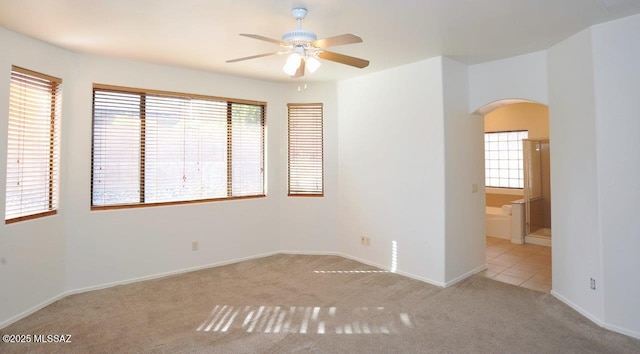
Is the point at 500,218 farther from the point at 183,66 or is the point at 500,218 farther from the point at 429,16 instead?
the point at 183,66

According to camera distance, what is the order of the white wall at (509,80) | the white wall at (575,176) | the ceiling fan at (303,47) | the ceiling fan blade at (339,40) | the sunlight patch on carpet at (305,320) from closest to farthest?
the ceiling fan blade at (339,40) < the ceiling fan at (303,47) < the sunlight patch on carpet at (305,320) < the white wall at (575,176) < the white wall at (509,80)

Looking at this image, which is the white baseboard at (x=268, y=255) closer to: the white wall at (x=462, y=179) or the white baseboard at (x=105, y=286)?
the white baseboard at (x=105, y=286)

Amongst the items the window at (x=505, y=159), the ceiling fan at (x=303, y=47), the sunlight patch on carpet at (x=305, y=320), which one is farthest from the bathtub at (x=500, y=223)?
the ceiling fan at (x=303, y=47)

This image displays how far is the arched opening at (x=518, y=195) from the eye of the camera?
14.9 feet

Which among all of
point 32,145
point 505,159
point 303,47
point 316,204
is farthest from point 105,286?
point 505,159

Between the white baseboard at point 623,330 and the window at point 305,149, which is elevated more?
the window at point 305,149

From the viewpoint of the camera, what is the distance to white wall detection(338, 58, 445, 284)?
4.08m

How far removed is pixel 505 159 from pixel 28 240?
8.43m

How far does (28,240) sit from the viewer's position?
3.29m

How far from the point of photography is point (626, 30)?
2908 mm

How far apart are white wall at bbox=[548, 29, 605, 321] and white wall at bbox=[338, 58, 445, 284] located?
117 cm

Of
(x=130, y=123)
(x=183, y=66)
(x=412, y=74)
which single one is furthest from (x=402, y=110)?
(x=130, y=123)

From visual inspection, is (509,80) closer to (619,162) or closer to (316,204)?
(619,162)

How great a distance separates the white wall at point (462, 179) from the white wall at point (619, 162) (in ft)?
4.54
